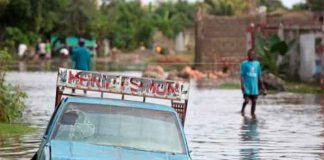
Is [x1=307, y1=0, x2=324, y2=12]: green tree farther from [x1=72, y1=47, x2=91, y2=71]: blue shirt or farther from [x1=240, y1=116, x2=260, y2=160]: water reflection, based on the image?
[x1=240, y1=116, x2=260, y2=160]: water reflection

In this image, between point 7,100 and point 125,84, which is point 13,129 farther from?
point 125,84

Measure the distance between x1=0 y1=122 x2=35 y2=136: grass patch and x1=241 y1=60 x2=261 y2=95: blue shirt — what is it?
6630 millimetres

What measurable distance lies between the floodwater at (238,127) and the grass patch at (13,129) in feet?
0.87

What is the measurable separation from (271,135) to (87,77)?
225 inches

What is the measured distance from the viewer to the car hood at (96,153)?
10125mm

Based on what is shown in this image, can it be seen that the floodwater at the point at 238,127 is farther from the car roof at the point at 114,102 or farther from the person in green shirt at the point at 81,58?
the car roof at the point at 114,102

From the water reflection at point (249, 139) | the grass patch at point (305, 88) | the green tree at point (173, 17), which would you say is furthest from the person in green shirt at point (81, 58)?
the green tree at point (173, 17)

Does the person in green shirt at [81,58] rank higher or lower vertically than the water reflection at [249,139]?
higher

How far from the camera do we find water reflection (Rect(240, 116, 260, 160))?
15594mm

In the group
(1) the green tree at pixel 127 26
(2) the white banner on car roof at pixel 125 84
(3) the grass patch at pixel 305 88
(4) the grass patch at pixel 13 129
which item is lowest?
(4) the grass patch at pixel 13 129

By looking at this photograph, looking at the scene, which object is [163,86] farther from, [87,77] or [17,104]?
[17,104]

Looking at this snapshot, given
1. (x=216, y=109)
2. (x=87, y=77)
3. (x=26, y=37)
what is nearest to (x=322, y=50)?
(x=216, y=109)

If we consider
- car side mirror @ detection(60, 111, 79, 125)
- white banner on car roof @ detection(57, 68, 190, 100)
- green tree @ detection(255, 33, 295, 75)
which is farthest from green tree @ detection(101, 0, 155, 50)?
car side mirror @ detection(60, 111, 79, 125)

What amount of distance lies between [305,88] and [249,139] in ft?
52.0
